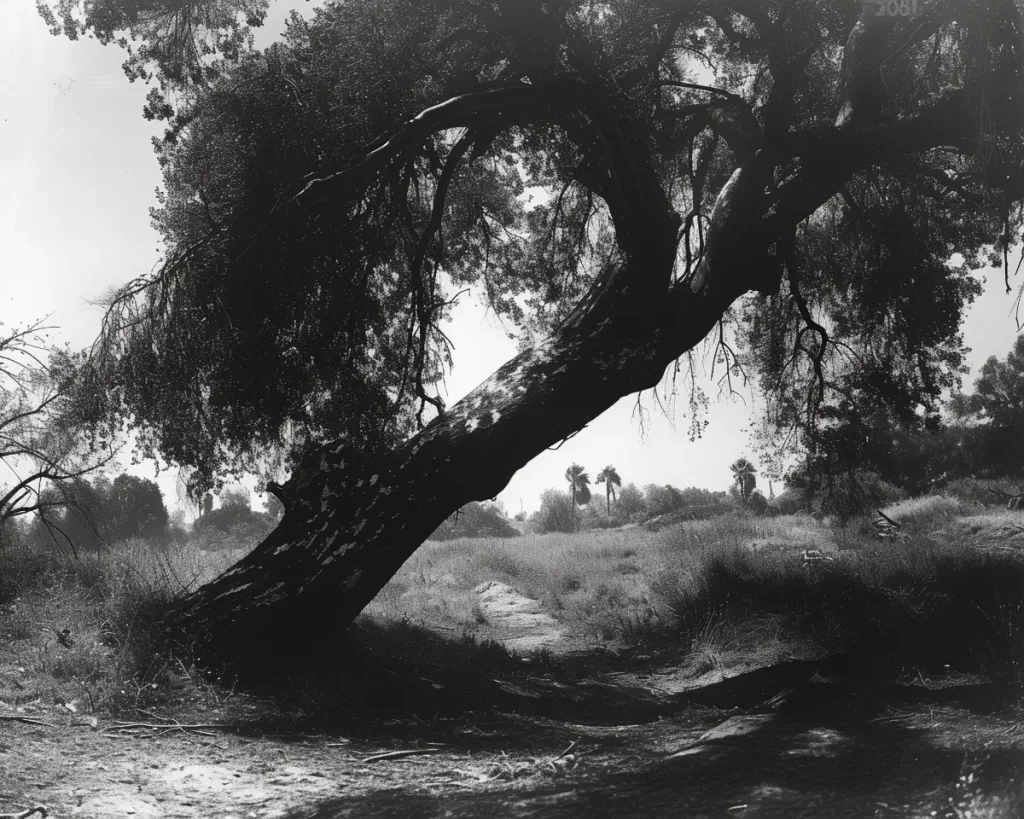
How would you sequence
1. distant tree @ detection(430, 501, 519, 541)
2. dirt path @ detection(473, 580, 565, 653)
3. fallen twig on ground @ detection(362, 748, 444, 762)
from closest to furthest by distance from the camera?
fallen twig on ground @ detection(362, 748, 444, 762)
dirt path @ detection(473, 580, 565, 653)
distant tree @ detection(430, 501, 519, 541)

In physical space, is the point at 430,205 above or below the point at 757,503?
above

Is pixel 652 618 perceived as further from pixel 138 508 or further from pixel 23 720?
pixel 138 508

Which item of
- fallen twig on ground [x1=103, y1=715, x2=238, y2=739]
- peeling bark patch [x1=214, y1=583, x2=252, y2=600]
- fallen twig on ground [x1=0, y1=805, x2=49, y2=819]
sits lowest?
fallen twig on ground [x1=103, y1=715, x2=238, y2=739]

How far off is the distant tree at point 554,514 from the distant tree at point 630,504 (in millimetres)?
4049

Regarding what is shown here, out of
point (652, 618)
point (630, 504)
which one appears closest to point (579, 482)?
point (630, 504)

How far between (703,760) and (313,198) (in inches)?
237

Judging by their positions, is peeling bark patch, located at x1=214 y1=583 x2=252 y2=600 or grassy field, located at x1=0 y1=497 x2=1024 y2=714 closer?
grassy field, located at x1=0 y1=497 x2=1024 y2=714

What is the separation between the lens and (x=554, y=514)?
192 ft

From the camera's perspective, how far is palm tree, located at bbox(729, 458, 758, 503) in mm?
56803

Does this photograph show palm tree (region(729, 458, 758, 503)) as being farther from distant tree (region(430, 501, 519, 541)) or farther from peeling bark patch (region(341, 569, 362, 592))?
peeling bark patch (region(341, 569, 362, 592))

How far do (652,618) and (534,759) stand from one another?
5.92 meters

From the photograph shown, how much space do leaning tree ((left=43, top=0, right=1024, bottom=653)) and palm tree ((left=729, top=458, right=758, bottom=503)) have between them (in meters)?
48.0

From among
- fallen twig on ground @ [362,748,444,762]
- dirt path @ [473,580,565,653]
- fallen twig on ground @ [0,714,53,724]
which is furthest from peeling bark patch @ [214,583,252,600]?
dirt path @ [473,580,565,653]

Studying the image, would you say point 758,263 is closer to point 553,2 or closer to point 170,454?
point 553,2
